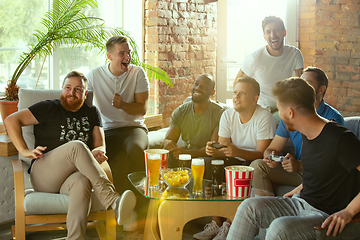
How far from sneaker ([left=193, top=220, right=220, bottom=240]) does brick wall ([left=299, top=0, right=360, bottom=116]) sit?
2499 millimetres

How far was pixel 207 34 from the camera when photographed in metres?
4.59

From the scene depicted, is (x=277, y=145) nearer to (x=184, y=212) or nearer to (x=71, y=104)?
(x=184, y=212)

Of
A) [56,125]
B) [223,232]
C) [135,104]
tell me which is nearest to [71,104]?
[56,125]

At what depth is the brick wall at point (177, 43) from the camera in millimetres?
4027

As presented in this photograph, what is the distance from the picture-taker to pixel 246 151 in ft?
8.39

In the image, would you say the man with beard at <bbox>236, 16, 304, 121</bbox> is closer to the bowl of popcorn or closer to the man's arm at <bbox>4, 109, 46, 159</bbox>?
the bowl of popcorn

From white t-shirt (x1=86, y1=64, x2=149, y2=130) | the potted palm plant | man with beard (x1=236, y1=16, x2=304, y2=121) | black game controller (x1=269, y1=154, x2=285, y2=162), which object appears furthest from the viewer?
man with beard (x1=236, y1=16, x2=304, y2=121)

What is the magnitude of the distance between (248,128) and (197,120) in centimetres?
50

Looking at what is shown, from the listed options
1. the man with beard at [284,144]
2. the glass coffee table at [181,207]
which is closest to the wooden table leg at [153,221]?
the glass coffee table at [181,207]

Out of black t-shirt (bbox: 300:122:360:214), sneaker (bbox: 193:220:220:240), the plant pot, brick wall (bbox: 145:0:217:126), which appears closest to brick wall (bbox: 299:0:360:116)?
brick wall (bbox: 145:0:217:126)

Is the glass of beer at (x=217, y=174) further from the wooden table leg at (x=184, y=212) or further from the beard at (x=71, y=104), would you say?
the beard at (x=71, y=104)

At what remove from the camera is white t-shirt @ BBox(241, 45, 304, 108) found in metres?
3.27

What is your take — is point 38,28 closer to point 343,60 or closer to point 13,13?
point 13,13

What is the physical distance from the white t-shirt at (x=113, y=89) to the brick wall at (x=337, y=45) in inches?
90.2
